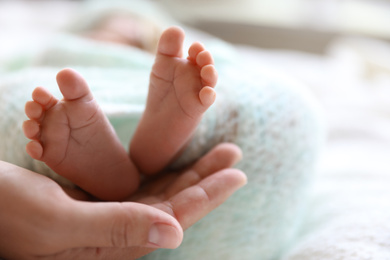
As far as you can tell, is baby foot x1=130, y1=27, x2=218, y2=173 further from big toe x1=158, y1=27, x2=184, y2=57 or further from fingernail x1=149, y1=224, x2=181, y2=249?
fingernail x1=149, y1=224, x2=181, y2=249

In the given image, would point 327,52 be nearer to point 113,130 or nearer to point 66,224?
point 113,130

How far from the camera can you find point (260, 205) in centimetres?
54

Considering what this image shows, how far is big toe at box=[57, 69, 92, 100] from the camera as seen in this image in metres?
0.38

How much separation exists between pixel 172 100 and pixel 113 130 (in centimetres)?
8

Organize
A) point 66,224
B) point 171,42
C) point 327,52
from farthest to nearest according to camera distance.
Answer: point 327,52
point 171,42
point 66,224

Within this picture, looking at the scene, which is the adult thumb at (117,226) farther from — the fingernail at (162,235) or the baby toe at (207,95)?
the baby toe at (207,95)

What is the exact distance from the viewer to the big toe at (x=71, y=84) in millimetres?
377

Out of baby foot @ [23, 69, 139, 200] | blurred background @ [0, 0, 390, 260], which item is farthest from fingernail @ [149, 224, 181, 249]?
blurred background @ [0, 0, 390, 260]

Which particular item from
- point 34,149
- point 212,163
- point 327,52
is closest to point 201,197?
point 212,163

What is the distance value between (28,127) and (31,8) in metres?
1.83

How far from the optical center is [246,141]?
54 centimetres

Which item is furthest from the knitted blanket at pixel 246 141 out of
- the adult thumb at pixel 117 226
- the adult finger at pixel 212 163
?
the adult thumb at pixel 117 226

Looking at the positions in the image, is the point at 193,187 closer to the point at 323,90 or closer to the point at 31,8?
the point at 323,90

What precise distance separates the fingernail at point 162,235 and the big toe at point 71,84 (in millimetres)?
152
